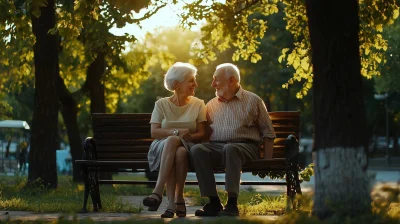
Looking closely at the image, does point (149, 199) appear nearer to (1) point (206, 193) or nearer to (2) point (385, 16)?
(1) point (206, 193)

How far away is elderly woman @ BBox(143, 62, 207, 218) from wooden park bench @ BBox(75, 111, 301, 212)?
402 mm

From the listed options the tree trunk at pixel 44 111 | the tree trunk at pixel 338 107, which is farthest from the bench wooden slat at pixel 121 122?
the tree trunk at pixel 44 111

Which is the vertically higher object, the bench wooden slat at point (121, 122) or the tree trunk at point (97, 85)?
the tree trunk at point (97, 85)

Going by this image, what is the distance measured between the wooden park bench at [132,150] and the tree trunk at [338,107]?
2493 millimetres

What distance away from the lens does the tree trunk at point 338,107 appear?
7.74 metres

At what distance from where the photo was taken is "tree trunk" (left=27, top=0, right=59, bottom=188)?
18125 mm

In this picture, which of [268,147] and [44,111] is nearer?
[268,147]

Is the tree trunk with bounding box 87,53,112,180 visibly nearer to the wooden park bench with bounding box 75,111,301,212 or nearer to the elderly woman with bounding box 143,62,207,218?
the wooden park bench with bounding box 75,111,301,212

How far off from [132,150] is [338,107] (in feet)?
14.6

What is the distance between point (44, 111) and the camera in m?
18.2

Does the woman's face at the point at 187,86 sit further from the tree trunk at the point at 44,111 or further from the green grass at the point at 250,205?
the tree trunk at the point at 44,111

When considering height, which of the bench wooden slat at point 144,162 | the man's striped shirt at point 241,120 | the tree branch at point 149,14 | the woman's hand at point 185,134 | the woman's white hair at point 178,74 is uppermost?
the tree branch at point 149,14

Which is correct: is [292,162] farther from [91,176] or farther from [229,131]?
[91,176]

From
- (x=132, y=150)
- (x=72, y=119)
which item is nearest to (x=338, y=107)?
(x=132, y=150)
